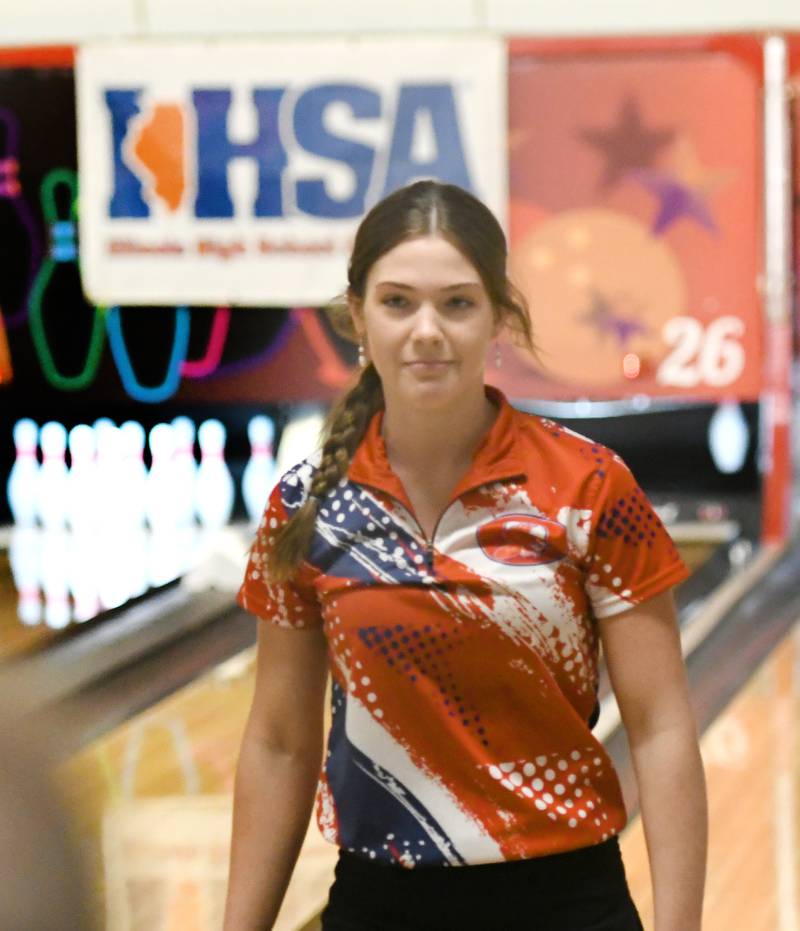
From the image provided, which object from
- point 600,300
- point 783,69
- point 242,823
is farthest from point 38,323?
point 242,823

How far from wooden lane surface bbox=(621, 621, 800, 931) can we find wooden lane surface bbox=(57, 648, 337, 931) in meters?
0.56

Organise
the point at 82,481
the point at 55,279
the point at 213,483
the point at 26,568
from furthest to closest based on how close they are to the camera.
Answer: the point at 82,481, the point at 213,483, the point at 55,279, the point at 26,568

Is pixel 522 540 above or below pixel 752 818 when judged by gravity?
above

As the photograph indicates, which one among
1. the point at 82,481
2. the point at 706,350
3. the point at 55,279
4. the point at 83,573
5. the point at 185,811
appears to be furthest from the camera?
the point at 82,481

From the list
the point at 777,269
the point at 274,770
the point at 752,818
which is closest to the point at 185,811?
the point at 752,818

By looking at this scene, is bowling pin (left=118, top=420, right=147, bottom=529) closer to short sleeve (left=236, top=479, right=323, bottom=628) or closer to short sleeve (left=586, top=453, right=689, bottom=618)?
Answer: short sleeve (left=236, top=479, right=323, bottom=628)

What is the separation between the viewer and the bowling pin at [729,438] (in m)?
6.70

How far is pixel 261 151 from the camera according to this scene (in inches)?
201

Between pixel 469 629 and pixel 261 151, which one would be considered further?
pixel 261 151

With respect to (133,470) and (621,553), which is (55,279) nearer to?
(133,470)

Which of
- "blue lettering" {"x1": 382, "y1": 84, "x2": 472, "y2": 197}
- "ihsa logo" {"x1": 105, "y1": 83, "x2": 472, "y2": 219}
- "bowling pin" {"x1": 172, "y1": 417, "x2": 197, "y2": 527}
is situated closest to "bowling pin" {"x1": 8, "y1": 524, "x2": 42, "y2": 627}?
"bowling pin" {"x1": 172, "y1": 417, "x2": 197, "y2": 527}

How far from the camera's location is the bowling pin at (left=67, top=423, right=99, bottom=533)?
607 cm

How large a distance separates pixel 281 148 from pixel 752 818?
2.86m

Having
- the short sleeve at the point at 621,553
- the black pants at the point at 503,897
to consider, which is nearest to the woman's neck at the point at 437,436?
the short sleeve at the point at 621,553
